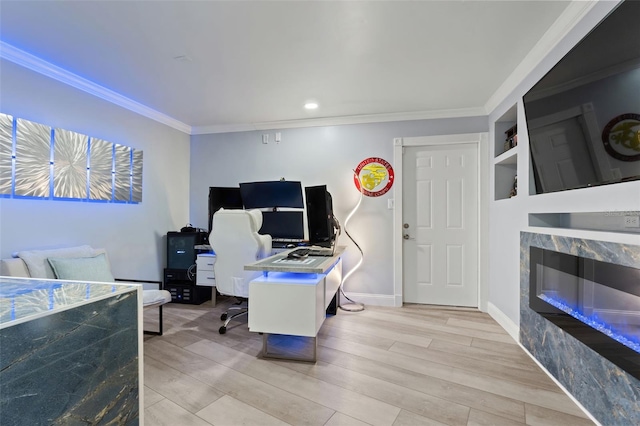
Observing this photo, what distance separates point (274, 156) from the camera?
4.17m

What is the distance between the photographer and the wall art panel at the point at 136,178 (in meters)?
3.41

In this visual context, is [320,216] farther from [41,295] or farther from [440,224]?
[41,295]

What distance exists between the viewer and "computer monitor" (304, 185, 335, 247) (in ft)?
10.3

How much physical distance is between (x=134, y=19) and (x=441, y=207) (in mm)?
3493

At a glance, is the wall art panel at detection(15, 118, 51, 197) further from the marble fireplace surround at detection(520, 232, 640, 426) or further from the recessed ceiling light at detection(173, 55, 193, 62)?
the marble fireplace surround at detection(520, 232, 640, 426)

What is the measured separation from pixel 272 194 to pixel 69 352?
296cm

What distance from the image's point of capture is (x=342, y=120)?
3910mm

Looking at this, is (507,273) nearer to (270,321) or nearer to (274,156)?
(270,321)

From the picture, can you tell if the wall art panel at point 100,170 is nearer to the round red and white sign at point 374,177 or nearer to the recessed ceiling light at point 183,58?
the recessed ceiling light at point 183,58

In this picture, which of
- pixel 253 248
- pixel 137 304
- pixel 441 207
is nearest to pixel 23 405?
pixel 137 304

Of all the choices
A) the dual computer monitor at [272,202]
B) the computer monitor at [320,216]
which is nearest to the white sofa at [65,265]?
the dual computer monitor at [272,202]

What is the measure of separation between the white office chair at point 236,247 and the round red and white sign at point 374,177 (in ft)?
5.04

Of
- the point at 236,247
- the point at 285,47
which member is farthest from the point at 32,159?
the point at 285,47

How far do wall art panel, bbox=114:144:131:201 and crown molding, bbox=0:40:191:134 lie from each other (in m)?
0.50
